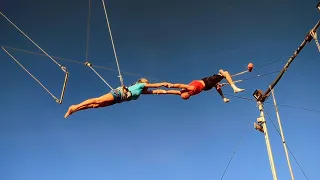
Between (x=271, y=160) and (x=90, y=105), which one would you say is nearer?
(x=90, y=105)

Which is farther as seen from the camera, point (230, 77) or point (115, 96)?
point (230, 77)

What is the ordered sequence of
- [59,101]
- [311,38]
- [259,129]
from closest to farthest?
[59,101] → [311,38] → [259,129]

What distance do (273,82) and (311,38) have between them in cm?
233

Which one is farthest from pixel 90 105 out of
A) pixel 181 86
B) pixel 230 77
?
pixel 230 77

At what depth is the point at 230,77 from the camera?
34.9 feet

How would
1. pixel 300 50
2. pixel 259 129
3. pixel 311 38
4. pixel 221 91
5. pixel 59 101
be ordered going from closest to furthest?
pixel 59 101
pixel 311 38
pixel 300 50
pixel 221 91
pixel 259 129

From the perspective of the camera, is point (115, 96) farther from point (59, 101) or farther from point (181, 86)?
point (181, 86)

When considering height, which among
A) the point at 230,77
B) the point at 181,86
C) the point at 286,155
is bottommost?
the point at 286,155

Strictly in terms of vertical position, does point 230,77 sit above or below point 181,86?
above

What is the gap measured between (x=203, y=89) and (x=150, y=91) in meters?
1.72

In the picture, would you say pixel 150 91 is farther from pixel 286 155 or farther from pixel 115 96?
pixel 286 155

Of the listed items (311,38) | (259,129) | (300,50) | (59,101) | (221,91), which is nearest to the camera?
(59,101)

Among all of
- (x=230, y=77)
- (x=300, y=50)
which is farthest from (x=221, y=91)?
(x=300, y=50)

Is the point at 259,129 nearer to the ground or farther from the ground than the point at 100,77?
farther from the ground
